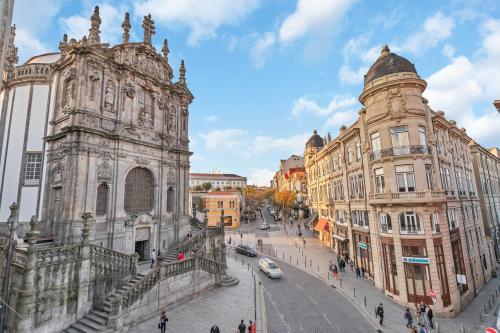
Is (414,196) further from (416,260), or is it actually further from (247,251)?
(247,251)

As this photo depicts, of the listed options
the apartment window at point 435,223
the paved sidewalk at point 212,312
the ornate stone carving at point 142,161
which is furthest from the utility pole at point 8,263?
the apartment window at point 435,223

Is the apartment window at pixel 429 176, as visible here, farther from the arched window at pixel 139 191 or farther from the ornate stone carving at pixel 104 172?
the ornate stone carving at pixel 104 172

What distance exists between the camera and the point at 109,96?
21.4 meters

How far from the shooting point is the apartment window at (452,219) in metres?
22.3

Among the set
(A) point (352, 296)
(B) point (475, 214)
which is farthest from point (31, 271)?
(B) point (475, 214)

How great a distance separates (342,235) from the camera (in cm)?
Answer: 3288

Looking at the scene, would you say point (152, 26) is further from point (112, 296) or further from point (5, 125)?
point (112, 296)

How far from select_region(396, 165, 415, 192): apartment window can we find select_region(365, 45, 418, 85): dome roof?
8428 millimetres

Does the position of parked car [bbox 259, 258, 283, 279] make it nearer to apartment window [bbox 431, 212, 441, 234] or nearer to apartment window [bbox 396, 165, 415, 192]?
apartment window [bbox 396, 165, 415, 192]

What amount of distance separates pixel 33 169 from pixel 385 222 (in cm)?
2939

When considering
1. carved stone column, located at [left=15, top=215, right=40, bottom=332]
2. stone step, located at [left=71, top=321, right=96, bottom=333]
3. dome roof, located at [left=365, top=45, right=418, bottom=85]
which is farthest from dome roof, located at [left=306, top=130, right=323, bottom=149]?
carved stone column, located at [left=15, top=215, right=40, bottom=332]

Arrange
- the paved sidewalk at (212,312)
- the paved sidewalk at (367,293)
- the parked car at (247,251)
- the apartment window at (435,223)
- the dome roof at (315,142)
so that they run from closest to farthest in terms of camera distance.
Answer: the paved sidewalk at (212,312) < the paved sidewalk at (367,293) < the apartment window at (435,223) < the parked car at (247,251) < the dome roof at (315,142)

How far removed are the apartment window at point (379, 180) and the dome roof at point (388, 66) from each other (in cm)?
852

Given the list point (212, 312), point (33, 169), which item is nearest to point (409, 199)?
point (212, 312)
